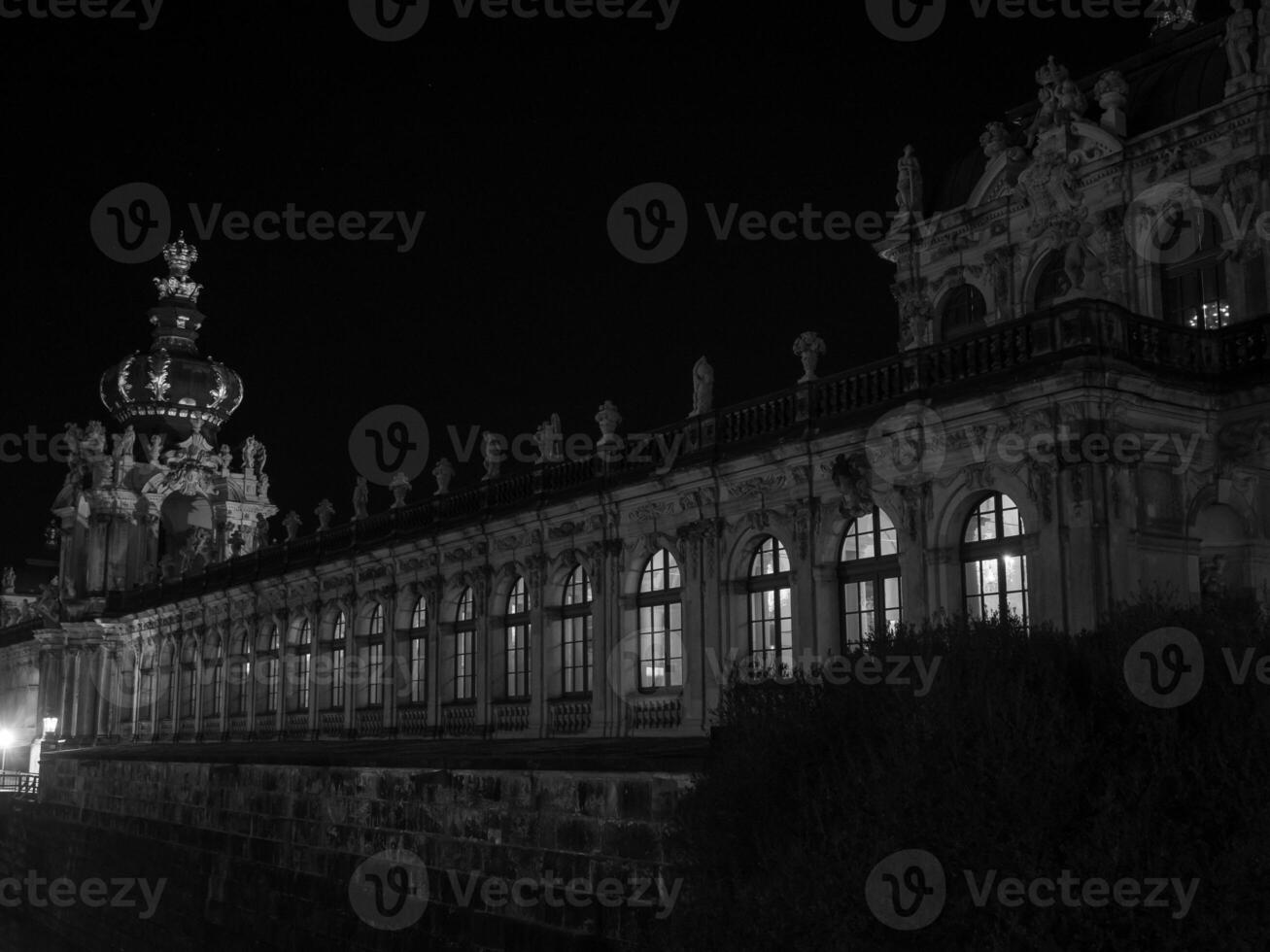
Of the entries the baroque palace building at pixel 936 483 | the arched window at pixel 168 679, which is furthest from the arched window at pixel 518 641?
the arched window at pixel 168 679

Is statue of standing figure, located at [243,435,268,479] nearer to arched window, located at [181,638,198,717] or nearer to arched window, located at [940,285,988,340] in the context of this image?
arched window, located at [181,638,198,717]

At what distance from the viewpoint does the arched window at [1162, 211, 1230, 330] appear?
23.8 metres

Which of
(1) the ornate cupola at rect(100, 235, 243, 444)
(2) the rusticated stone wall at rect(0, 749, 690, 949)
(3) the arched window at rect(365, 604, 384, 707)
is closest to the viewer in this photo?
(2) the rusticated stone wall at rect(0, 749, 690, 949)

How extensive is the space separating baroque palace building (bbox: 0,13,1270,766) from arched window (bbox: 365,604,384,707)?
0.48ft

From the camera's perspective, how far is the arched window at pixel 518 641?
31641 mm

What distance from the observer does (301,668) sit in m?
42.0

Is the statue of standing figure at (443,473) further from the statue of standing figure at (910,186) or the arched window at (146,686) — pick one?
the arched window at (146,686)

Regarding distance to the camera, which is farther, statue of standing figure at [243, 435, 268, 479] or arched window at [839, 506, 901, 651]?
statue of standing figure at [243, 435, 268, 479]

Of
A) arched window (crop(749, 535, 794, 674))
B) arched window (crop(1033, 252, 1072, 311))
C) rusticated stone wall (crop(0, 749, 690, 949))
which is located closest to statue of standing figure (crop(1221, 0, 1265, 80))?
arched window (crop(1033, 252, 1072, 311))

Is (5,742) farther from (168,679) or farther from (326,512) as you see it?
(326,512)

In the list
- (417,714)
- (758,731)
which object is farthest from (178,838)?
(758,731)

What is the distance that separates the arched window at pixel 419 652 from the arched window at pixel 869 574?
14.4 meters

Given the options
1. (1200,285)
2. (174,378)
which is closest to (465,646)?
(1200,285)

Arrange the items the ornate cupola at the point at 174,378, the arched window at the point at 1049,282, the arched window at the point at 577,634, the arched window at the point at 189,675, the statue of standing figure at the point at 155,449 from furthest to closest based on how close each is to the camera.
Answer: the ornate cupola at the point at 174,378 < the statue of standing figure at the point at 155,449 < the arched window at the point at 189,675 < the arched window at the point at 577,634 < the arched window at the point at 1049,282
